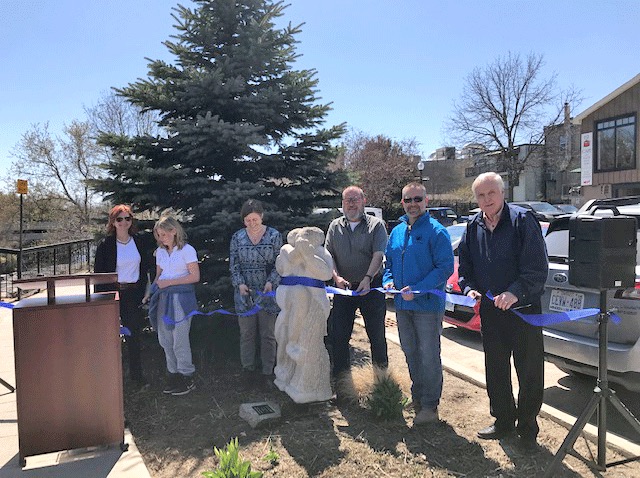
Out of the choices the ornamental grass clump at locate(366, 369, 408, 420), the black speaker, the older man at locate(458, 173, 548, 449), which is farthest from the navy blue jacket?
the ornamental grass clump at locate(366, 369, 408, 420)

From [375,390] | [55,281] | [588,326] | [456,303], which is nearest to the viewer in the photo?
[55,281]

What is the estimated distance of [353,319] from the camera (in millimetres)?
4508

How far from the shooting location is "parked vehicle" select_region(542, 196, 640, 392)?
3.69m

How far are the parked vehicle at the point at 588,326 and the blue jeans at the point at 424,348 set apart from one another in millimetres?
1127

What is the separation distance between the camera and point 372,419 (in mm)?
3926

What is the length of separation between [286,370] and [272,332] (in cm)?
63

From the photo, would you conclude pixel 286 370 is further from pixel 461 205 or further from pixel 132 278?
pixel 461 205

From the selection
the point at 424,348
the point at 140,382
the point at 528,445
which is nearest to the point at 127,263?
the point at 140,382

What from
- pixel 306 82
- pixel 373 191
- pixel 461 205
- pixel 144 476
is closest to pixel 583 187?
pixel 373 191

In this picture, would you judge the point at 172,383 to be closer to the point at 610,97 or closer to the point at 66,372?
the point at 66,372

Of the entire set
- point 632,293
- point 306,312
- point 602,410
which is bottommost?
point 602,410

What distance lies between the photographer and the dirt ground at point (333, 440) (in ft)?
10.5

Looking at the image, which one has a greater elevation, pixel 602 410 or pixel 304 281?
pixel 304 281

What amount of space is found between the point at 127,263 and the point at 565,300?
3.99 meters
